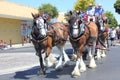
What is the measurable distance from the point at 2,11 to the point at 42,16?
32390 millimetres

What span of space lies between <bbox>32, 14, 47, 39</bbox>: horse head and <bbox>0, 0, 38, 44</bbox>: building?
31.0 m

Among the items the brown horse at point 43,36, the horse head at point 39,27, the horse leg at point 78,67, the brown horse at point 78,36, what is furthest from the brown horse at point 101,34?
the horse head at point 39,27

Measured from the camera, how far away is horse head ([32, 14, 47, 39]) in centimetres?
1158

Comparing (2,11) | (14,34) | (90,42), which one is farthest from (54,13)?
(90,42)

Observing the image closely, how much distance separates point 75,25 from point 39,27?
1219 millimetres

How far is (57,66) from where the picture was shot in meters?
13.1

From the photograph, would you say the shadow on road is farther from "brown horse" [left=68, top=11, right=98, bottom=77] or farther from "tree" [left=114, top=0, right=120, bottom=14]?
"tree" [left=114, top=0, right=120, bottom=14]

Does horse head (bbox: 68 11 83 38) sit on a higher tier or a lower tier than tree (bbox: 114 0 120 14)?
lower

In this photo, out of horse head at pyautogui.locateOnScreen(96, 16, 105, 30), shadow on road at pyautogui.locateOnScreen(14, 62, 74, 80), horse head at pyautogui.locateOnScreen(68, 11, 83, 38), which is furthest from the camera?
horse head at pyautogui.locateOnScreen(96, 16, 105, 30)

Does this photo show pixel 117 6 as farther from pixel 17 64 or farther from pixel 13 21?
pixel 17 64

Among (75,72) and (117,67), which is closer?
(75,72)

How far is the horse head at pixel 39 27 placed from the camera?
11.6 metres

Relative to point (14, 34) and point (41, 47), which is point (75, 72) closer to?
point (41, 47)

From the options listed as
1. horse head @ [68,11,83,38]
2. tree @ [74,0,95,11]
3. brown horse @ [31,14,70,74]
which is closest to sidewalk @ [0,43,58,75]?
brown horse @ [31,14,70,74]
